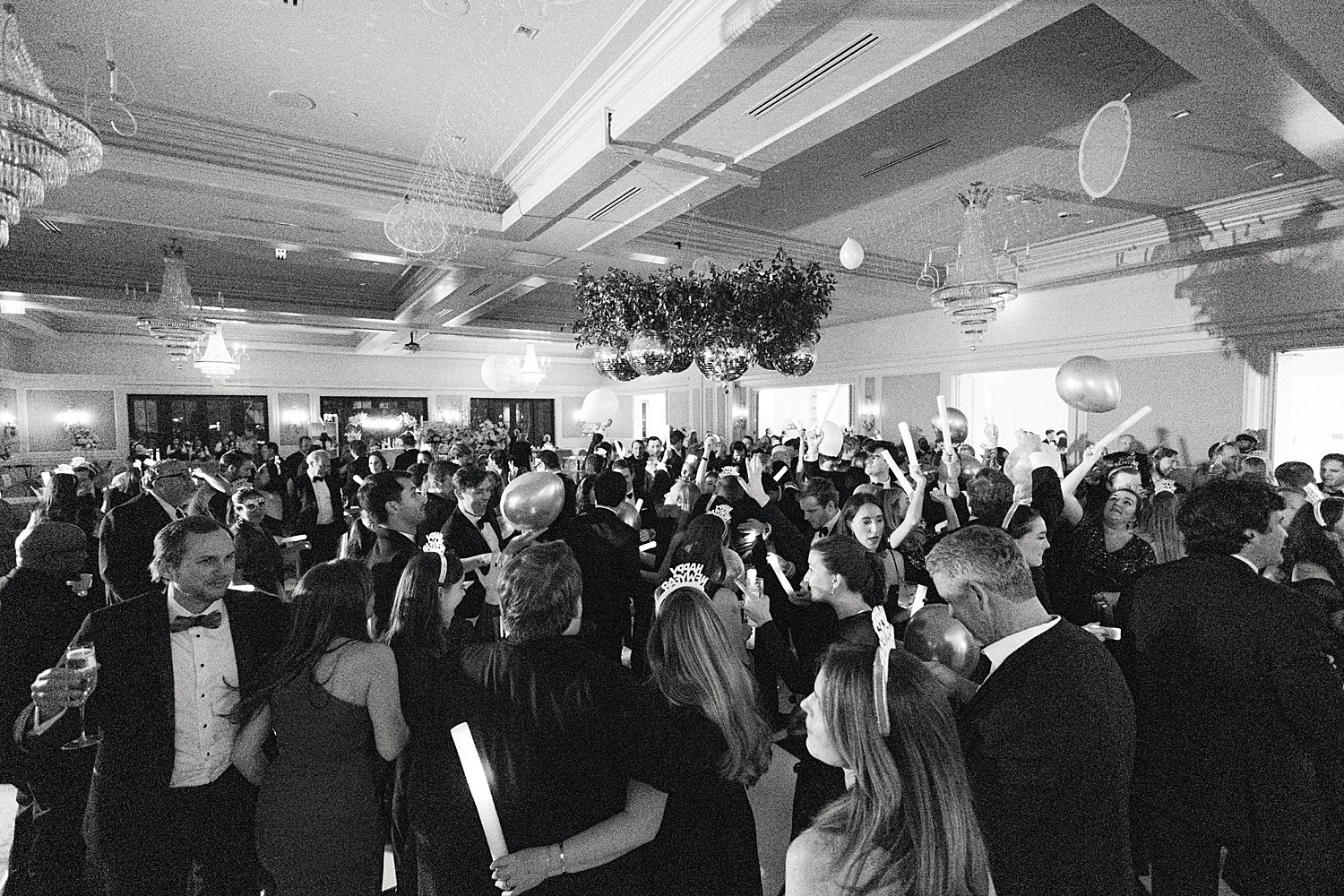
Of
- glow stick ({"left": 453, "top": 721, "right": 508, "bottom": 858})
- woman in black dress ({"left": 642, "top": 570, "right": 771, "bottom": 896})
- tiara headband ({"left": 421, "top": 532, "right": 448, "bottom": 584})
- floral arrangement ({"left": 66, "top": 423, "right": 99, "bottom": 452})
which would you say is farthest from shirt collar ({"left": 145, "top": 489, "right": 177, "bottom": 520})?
floral arrangement ({"left": 66, "top": 423, "right": 99, "bottom": 452})

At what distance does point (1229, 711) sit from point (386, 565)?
121 inches

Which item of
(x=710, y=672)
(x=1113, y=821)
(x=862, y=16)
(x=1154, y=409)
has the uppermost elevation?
(x=862, y=16)

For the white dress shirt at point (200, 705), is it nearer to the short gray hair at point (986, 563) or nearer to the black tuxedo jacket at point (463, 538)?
the black tuxedo jacket at point (463, 538)

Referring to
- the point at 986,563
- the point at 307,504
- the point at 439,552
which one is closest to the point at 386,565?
the point at 439,552

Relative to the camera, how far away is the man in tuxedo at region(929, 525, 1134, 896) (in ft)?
4.46

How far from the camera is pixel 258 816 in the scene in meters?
1.70

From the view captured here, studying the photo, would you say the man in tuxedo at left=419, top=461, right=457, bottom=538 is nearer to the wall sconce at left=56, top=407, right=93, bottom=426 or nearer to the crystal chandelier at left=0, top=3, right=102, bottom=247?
the crystal chandelier at left=0, top=3, right=102, bottom=247

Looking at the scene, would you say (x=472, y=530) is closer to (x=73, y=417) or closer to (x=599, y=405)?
(x=599, y=405)

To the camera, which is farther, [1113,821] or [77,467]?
[77,467]

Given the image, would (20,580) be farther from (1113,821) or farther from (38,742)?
(1113,821)

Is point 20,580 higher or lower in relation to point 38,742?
higher

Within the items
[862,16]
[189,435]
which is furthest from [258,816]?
[189,435]

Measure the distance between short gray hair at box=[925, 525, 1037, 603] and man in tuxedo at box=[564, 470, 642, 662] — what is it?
6.21ft

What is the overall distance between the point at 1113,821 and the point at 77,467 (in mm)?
8066
